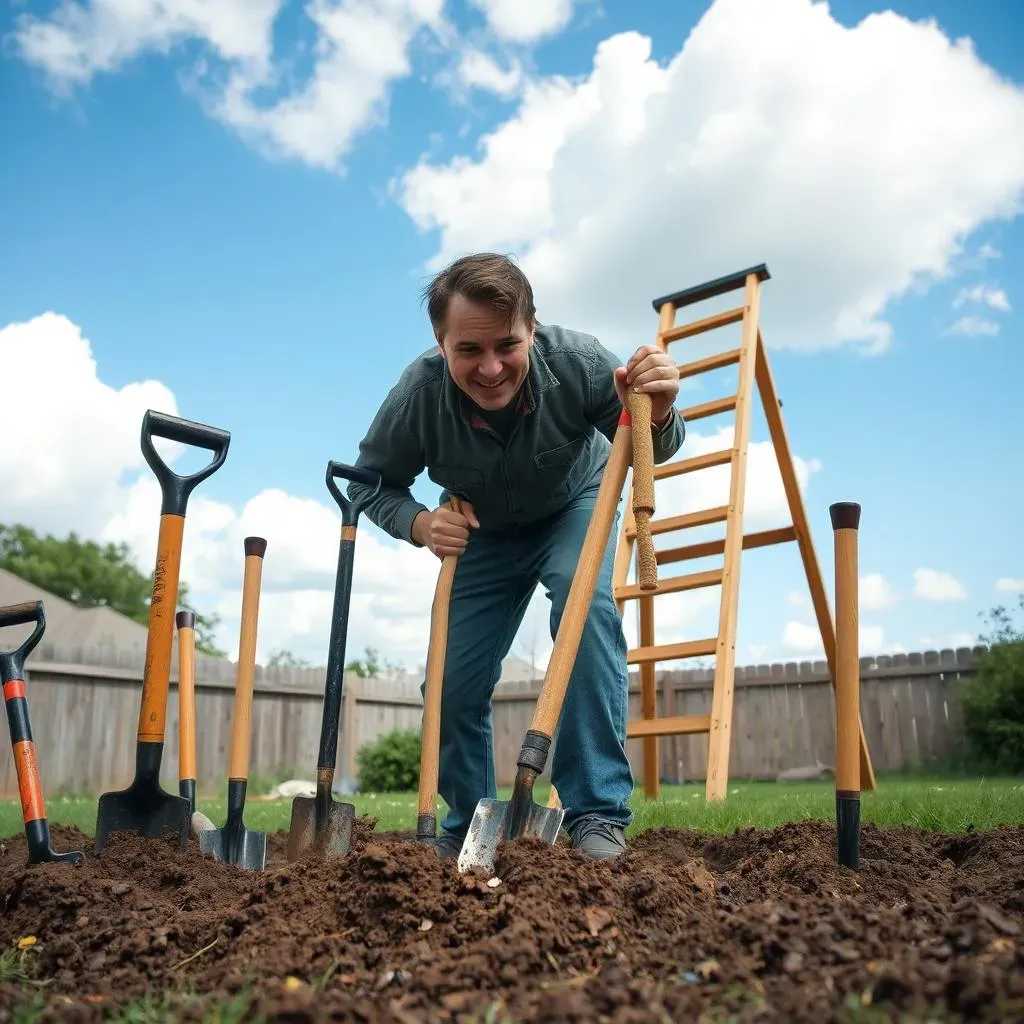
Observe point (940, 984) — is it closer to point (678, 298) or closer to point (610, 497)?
point (610, 497)

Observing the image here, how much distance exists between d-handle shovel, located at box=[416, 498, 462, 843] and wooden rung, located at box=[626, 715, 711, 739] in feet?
7.01

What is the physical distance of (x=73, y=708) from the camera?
9.95m

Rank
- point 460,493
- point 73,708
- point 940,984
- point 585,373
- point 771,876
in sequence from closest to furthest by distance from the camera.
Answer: point 940,984
point 771,876
point 585,373
point 460,493
point 73,708

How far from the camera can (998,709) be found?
9.07m

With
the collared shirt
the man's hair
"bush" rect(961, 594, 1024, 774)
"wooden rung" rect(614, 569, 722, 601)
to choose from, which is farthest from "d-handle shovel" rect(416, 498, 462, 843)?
"bush" rect(961, 594, 1024, 774)

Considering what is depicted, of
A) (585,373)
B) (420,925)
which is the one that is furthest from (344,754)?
(420,925)

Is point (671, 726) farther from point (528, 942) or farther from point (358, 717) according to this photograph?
point (358, 717)

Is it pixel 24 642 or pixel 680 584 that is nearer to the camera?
pixel 24 642

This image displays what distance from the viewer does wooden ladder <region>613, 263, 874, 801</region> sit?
4.94m

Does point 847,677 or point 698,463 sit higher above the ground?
point 698,463

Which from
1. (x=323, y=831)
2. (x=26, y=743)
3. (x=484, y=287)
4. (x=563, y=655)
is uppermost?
(x=484, y=287)

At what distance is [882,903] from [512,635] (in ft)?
5.39

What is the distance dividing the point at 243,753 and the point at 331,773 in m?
0.54

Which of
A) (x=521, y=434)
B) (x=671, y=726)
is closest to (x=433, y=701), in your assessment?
(x=521, y=434)
